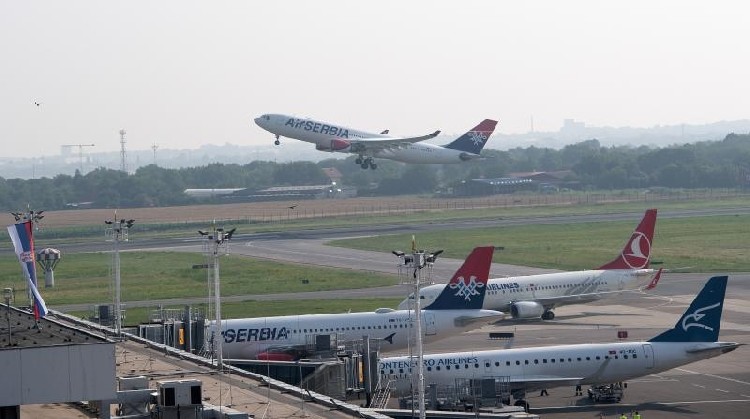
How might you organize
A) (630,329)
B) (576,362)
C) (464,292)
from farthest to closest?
1. (630,329)
2. (464,292)
3. (576,362)

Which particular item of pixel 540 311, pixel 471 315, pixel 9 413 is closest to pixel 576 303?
pixel 540 311

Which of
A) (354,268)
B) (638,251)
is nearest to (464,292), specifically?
(638,251)

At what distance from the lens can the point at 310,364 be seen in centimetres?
6444

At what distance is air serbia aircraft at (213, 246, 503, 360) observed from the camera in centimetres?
7625

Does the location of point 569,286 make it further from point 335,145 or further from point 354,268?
point 335,145

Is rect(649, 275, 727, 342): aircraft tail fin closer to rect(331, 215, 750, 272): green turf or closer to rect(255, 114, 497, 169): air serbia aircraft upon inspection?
rect(331, 215, 750, 272): green turf

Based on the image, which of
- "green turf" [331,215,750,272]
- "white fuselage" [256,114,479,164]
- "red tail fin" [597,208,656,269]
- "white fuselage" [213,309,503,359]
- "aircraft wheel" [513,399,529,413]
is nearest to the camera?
"aircraft wheel" [513,399,529,413]

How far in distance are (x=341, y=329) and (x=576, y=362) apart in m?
15.4

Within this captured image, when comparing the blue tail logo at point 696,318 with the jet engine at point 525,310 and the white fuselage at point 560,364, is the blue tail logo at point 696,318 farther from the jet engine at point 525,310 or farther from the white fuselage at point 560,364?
the jet engine at point 525,310

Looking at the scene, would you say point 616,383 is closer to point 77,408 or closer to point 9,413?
point 77,408

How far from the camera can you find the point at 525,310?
98.7 metres

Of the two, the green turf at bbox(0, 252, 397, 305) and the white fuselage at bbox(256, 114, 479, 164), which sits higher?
the white fuselage at bbox(256, 114, 479, 164)

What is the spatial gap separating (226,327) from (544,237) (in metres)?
99.2

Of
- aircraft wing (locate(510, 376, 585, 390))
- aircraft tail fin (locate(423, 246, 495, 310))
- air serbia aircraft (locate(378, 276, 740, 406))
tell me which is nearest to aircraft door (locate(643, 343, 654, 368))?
air serbia aircraft (locate(378, 276, 740, 406))
